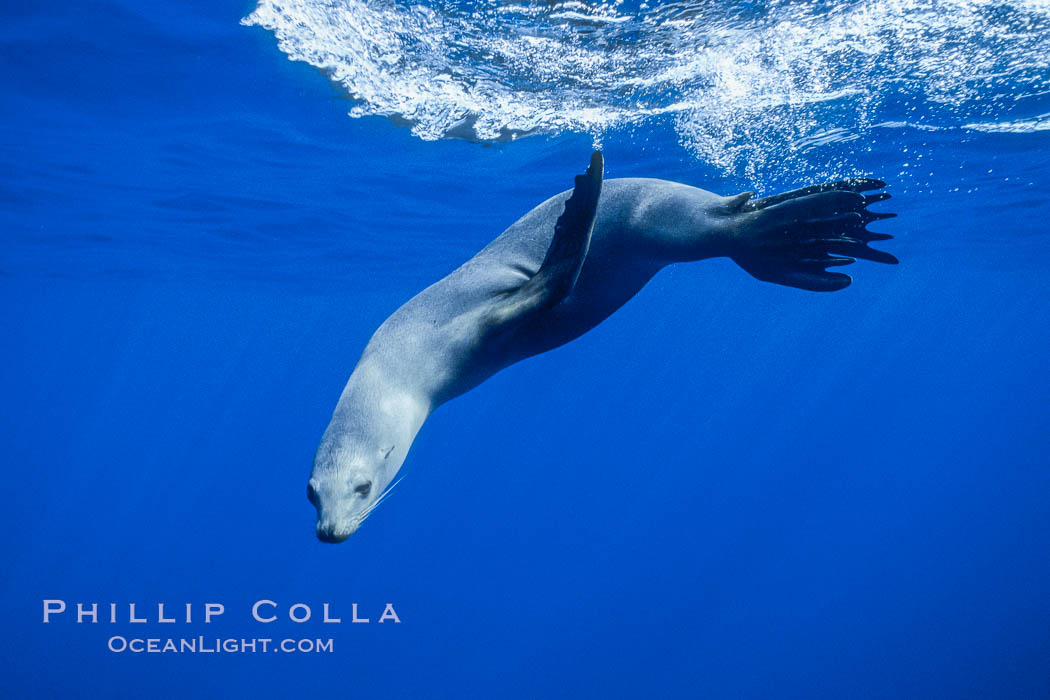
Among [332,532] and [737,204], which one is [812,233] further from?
[332,532]

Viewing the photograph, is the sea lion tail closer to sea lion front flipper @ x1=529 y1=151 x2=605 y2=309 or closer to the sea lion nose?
sea lion front flipper @ x1=529 y1=151 x2=605 y2=309

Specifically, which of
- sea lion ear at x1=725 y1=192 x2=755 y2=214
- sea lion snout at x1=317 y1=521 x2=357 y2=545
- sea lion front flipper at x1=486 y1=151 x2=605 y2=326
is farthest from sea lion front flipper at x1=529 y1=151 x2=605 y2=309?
sea lion snout at x1=317 y1=521 x2=357 y2=545

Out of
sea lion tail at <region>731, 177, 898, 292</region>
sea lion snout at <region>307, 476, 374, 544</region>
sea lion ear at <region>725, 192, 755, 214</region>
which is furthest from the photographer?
sea lion ear at <region>725, 192, 755, 214</region>

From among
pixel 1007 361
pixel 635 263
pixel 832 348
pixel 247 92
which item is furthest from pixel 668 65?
pixel 1007 361

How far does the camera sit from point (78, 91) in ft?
30.5

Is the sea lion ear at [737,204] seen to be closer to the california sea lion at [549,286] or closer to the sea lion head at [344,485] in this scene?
the california sea lion at [549,286]

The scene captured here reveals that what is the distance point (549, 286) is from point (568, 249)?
0.41 ft

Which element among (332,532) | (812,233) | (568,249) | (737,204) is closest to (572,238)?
(568,249)

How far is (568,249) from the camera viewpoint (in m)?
1.96

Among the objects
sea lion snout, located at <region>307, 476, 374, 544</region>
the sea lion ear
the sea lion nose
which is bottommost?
the sea lion nose

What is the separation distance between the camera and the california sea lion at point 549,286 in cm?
204

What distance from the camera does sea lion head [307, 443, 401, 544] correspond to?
2004mm

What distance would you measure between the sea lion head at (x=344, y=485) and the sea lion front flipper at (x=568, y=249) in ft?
2.19

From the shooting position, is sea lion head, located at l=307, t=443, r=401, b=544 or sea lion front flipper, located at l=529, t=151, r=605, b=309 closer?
sea lion front flipper, located at l=529, t=151, r=605, b=309
